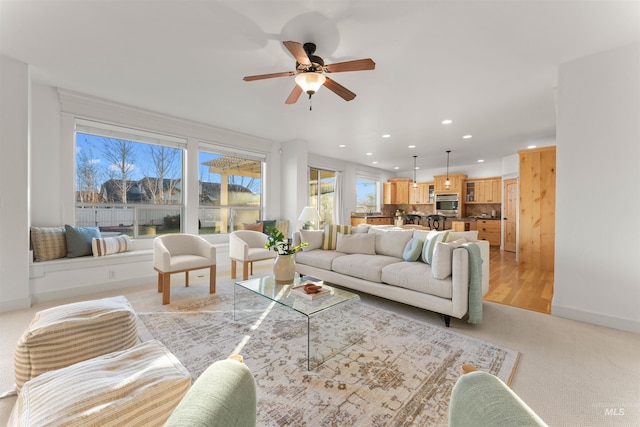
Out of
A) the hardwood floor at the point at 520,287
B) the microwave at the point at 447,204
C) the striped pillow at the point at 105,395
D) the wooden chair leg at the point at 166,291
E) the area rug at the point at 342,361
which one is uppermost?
the microwave at the point at 447,204

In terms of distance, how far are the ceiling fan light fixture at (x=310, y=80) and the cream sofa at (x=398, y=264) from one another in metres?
1.93

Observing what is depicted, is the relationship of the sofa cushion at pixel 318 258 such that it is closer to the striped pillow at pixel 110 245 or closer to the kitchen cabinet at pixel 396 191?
the striped pillow at pixel 110 245

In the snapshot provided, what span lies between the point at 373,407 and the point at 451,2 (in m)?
2.80

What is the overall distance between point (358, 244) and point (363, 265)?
68 centimetres

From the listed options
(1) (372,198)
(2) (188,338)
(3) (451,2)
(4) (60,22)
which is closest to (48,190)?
(4) (60,22)

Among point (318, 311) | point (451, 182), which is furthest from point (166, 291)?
point (451, 182)

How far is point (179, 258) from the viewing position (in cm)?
353

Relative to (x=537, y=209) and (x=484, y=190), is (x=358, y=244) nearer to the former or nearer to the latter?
(x=537, y=209)

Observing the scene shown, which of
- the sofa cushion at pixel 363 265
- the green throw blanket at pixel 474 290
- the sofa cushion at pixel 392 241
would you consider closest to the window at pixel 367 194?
the sofa cushion at pixel 392 241

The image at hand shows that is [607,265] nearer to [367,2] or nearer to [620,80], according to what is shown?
[620,80]

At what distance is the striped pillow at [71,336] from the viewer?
5.06 ft

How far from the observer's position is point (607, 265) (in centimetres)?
262

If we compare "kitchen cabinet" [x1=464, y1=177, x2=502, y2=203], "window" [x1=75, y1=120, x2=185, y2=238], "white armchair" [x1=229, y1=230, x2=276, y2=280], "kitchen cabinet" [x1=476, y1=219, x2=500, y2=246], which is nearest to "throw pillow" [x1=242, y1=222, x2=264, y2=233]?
"white armchair" [x1=229, y1=230, x2=276, y2=280]

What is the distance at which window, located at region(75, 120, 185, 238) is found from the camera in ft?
13.0
